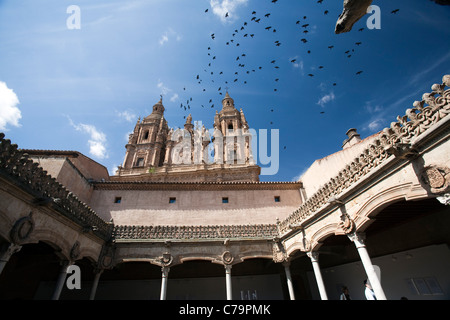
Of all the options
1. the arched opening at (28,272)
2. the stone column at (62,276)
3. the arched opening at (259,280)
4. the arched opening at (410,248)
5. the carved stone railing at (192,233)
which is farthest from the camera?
the arched opening at (259,280)

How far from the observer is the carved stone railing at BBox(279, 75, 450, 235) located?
433 centimetres

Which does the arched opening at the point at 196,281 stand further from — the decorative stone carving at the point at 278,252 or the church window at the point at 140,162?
the church window at the point at 140,162

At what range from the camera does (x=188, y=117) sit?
4769cm

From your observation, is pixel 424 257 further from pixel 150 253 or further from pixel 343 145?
pixel 150 253

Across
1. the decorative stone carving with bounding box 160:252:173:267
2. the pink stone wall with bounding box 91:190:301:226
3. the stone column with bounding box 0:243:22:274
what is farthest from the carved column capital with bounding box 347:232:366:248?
the stone column with bounding box 0:243:22:274

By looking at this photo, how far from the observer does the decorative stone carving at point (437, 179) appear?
413 cm

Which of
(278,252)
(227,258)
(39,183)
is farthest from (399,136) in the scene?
(39,183)

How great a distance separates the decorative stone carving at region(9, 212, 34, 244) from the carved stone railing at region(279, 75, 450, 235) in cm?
1031

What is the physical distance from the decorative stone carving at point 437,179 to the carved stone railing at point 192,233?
324 inches

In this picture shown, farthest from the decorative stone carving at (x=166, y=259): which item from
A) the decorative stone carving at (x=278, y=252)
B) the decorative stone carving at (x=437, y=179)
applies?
the decorative stone carving at (x=437, y=179)

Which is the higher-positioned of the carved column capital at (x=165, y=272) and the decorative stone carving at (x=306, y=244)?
the decorative stone carving at (x=306, y=244)

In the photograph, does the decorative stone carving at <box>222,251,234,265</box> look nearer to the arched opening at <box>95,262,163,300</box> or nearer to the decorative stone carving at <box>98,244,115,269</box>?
the arched opening at <box>95,262,163,300</box>
